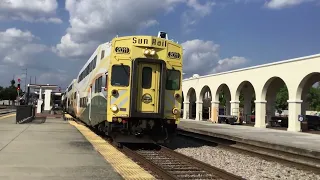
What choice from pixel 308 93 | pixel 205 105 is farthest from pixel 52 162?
pixel 205 105

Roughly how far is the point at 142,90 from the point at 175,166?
3.30 m

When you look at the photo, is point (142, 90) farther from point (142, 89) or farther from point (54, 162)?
point (54, 162)

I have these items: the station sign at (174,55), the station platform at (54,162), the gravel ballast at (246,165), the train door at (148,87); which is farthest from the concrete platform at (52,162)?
the station sign at (174,55)

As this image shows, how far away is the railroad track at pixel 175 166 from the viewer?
8.91 metres

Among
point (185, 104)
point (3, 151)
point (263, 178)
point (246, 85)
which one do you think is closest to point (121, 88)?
point (3, 151)

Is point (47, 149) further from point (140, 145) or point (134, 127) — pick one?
point (140, 145)

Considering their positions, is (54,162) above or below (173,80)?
below

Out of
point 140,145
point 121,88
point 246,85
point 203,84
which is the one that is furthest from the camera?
point 203,84

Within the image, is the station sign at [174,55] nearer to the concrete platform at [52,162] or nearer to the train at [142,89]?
the train at [142,89]

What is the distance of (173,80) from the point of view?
13.3 metres

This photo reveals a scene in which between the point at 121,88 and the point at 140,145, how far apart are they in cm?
332

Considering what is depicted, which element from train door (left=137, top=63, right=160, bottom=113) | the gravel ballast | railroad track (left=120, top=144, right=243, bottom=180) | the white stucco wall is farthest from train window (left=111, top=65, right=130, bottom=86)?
the white stucco wall

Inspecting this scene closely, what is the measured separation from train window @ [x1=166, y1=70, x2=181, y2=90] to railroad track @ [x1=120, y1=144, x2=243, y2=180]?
2.22 meters

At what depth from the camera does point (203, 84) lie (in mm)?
47594
